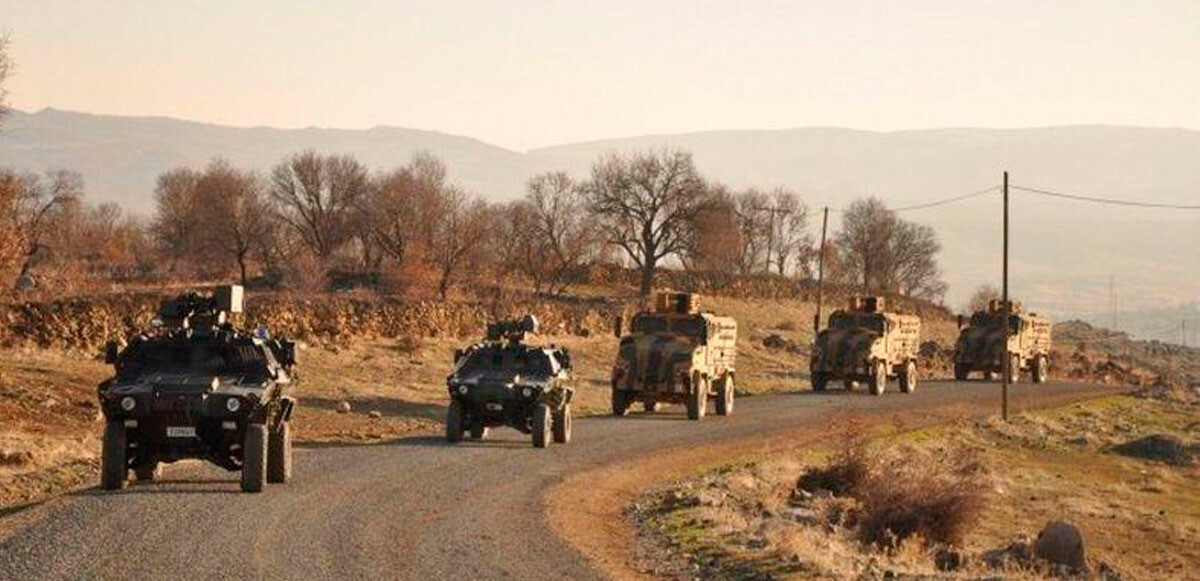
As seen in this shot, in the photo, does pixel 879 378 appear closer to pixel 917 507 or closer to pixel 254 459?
pixel 917 507

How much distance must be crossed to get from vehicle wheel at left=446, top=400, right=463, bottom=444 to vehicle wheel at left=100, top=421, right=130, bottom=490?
9.12 m

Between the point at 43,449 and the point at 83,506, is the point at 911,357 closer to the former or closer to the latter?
the point at 43,449

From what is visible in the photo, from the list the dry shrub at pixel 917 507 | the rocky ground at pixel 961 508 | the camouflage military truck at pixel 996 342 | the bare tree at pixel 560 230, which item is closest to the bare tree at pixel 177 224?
the bare tree at pixel 560 230

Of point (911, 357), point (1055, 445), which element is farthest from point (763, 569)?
point (911, 357)

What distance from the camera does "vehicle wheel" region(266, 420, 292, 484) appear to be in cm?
2080

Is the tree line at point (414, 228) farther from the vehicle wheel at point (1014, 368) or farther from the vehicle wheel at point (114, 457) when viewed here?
the vehicle wheel at point (114, 457)

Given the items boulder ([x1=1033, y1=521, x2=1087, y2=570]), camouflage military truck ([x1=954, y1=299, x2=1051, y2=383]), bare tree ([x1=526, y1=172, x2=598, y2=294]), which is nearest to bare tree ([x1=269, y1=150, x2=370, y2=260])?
bare tree ([x1=526, y1=172, x2=598, y2=294])

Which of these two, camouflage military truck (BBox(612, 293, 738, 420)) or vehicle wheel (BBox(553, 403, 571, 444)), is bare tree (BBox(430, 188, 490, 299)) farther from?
vehicle wheel (BBox(553, 403, 571, 444))

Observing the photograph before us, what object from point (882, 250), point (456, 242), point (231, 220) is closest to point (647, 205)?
point (456, 242)

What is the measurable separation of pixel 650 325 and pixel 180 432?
63.2ft

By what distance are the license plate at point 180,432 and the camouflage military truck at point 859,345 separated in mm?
33594

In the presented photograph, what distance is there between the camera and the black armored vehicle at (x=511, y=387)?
90.4ft

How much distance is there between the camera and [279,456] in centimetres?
2106

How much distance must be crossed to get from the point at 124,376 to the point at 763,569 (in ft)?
30.5
